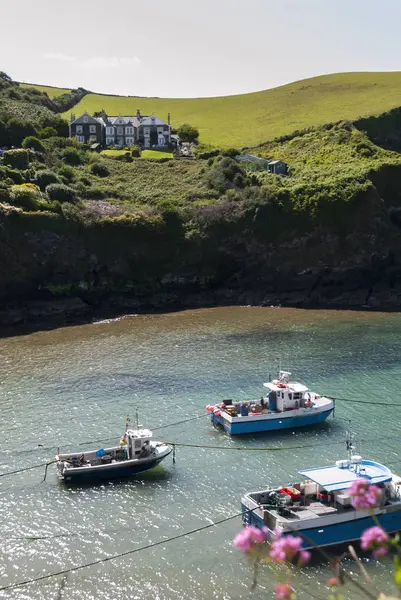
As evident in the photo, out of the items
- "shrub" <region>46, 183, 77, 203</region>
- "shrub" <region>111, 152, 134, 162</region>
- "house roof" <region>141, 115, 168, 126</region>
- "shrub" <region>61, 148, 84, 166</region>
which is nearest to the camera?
"shrub" <region>46, 183, 77, 203</region>

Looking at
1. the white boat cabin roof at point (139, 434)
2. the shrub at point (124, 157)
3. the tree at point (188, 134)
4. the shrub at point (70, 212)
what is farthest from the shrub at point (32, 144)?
the white boat cabin roof at point (139, 434)

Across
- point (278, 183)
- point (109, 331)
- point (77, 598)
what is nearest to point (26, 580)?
point (77, 598)

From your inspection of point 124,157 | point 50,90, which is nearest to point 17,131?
point 124,157

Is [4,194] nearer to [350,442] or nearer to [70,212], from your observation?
[70,212]

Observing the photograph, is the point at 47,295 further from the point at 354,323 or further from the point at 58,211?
the point at 354,323

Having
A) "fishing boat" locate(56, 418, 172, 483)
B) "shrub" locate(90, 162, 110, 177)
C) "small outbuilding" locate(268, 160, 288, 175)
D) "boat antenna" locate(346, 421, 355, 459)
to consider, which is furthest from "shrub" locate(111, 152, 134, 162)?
"fishing boat" locate(56, 418, 172, 483)

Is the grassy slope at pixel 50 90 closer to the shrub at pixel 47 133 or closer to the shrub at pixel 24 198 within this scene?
the shrub at pixel 47 133

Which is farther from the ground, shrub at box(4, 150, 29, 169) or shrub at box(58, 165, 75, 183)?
shrub at box(4, 150, 29, 169)

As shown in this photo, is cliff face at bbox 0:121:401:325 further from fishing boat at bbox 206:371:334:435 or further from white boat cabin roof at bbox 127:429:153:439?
white boat cabin roof at bbox 127:429:153:439
